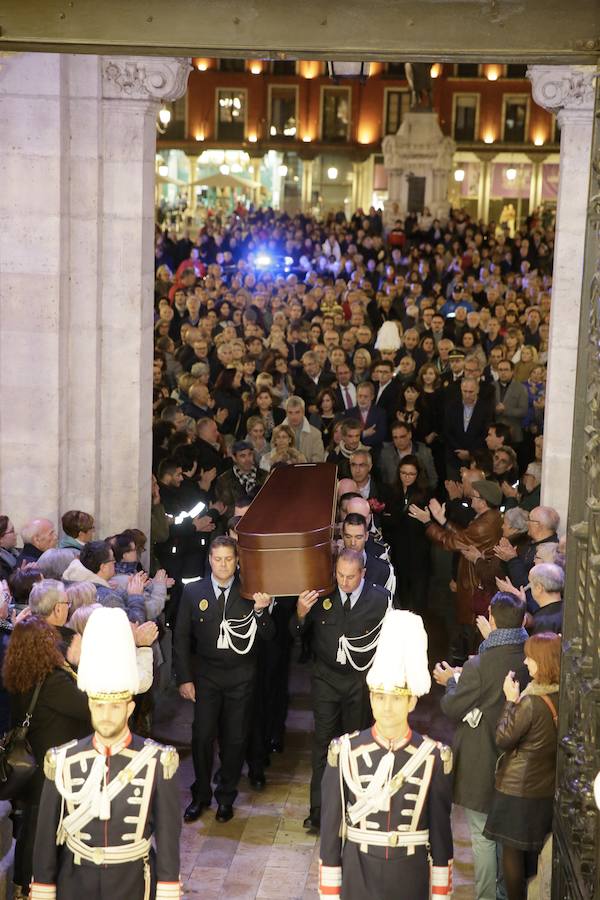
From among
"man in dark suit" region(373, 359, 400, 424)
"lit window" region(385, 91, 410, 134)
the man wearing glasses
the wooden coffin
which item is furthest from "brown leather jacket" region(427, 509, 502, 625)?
"lit window" region(385, 91, 410, 134)

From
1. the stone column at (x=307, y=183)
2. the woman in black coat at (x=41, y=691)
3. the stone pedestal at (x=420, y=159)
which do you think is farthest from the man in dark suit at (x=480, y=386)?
the stone column at (x=307, y=183)

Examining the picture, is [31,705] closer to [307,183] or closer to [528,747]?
[528,747]

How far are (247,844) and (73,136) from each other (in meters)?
4.56

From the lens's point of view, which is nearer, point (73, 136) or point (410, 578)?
point (73, 136)

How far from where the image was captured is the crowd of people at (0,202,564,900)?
617 cm

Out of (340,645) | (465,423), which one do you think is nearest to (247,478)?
(465,423)

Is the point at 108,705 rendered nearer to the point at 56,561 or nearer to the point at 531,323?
the point at 56,561

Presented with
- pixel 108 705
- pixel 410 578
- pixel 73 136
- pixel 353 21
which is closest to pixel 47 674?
pixel 108 705

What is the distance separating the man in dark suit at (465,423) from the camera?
1159 cm

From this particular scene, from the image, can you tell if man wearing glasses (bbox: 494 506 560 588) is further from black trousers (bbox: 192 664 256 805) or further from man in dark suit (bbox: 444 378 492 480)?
man in dark suit (bbox: 444 378 492 480)

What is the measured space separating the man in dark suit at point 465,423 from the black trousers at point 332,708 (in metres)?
4.34

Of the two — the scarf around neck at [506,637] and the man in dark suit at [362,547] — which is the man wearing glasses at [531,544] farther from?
the scarf around neck at [506,637]

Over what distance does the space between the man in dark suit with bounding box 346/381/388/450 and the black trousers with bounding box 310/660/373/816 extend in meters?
4.23

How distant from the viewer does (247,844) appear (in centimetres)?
730
